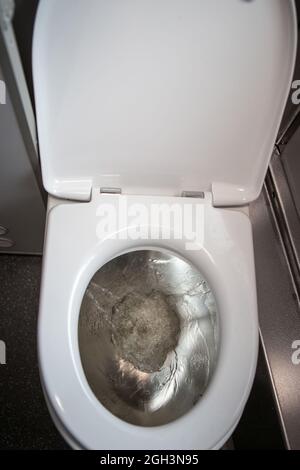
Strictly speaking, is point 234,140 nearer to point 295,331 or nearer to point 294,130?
point 294,130

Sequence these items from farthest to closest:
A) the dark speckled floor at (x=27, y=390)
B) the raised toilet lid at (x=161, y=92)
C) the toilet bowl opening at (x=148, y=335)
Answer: the dark speckled floor at (x=27, y=390), the toilet bowl opening at (x=148, y=335), the raised toilet lid at (x=161, y=92)

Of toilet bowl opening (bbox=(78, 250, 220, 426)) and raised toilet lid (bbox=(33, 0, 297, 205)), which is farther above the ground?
raised toilet lid (bbox=(33, 0, 297, 205))

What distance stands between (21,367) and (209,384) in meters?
0.58

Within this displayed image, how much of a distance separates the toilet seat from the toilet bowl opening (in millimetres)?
64

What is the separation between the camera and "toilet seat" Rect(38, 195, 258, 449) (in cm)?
65

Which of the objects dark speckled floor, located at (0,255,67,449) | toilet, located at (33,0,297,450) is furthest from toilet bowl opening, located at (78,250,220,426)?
dark speckled floor, located at (0,255,67,449)

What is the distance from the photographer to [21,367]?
3.50ft

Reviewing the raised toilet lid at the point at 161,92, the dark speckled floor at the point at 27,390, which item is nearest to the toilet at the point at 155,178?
the raised toilet lid at the point at 161,92

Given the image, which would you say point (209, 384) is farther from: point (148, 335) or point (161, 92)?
point (161, 92)

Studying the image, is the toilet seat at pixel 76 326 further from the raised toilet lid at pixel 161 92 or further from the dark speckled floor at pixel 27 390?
the dark speckled floor at pixel 27 390

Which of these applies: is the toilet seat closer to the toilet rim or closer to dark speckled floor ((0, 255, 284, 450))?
the toilet rim

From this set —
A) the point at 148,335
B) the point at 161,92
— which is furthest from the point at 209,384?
the point at 161,92

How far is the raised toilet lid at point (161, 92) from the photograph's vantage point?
59 cm

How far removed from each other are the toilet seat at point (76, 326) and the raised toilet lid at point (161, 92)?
2.3 inches
